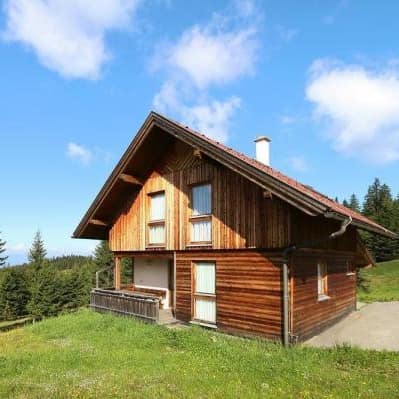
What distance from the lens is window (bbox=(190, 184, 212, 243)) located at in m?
14.0

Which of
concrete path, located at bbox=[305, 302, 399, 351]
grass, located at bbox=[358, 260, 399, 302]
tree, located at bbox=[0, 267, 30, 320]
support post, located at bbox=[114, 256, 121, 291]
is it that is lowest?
tree, located at bbox=[0, 267, 30, 320]

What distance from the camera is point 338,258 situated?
15.9 metres

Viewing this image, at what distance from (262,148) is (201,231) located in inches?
206

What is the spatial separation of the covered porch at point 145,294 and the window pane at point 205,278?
1.68 meters

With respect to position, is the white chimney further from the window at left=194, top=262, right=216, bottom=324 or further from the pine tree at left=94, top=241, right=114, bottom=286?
the pine tree at left=94, top=241, right=114, bottom=286

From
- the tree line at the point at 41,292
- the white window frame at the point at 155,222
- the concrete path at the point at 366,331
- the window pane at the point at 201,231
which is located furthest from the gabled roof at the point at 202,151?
the tree line at the point at 41,292

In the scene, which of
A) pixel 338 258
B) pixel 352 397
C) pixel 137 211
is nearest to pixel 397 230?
pixel 338 258

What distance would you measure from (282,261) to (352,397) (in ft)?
15.6

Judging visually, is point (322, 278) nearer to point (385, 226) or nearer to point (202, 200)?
point (202, 200)

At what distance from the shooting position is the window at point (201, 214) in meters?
14.0

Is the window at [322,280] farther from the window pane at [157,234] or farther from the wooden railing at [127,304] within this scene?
the window pane at [157,234]

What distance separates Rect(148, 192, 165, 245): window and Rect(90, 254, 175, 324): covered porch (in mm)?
720

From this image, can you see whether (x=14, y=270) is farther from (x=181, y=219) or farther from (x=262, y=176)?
(x=262, y=176)

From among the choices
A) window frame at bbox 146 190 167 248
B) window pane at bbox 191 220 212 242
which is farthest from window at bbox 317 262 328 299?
window frame at bbox 146 190 167 248
